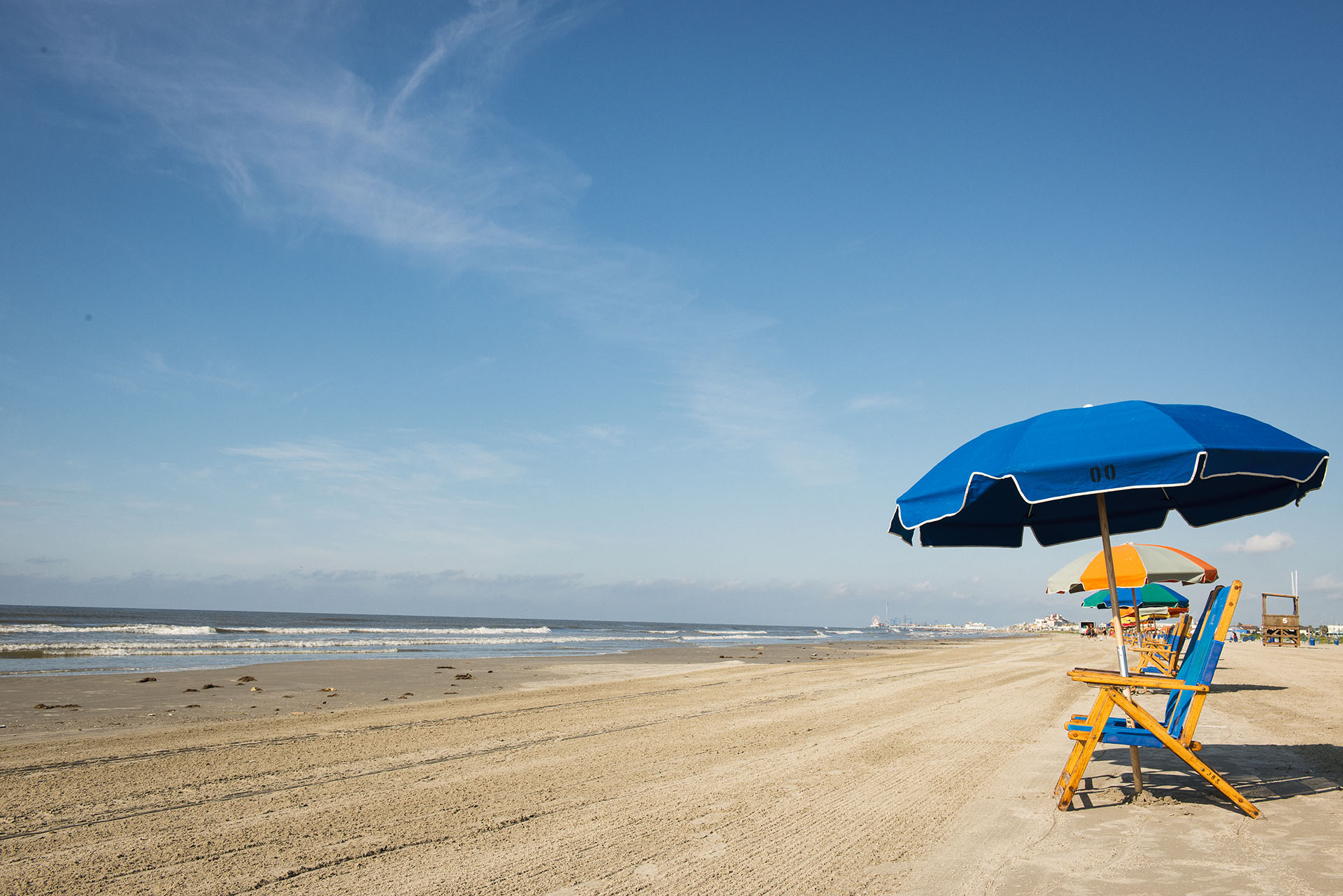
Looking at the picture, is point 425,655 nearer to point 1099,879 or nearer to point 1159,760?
point 1159,760

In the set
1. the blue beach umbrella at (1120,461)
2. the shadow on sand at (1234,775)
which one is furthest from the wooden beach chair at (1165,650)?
the blue beach umbrella at (1120,461)

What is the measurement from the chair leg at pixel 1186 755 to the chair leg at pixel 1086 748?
0.31 feet

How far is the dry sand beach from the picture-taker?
3740 mm

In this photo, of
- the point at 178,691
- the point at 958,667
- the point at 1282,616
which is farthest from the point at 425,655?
the point at 1282,616

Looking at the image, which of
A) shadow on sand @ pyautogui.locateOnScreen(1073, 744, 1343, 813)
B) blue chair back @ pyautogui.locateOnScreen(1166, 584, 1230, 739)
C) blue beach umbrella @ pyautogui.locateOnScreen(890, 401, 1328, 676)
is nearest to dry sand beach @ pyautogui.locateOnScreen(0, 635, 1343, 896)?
shadow on sand @ pyautogui.locateOnScreen(1073, 744, 1343, 813)

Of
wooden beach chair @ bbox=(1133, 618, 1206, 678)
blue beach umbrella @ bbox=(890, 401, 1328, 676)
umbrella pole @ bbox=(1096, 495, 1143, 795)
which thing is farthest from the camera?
wooden beach chair @ bbox=(1133, 618, 1206, 678)

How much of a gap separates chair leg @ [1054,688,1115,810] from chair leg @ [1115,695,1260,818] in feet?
0.31

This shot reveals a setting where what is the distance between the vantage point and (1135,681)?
466 centimetres

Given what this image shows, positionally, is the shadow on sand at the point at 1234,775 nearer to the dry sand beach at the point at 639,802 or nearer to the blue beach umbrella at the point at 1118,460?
the dry sand beach at the point at 639,802

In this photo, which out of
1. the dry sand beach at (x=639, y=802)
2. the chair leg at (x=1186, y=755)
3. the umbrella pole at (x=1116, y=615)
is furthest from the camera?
the umbrella pole at (x=1116, y=615)

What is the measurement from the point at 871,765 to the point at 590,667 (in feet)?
46.4

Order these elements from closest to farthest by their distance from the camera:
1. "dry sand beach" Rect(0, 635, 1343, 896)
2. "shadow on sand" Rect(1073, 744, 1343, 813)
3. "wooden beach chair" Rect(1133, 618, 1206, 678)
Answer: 1. "dry sand beach" Rect(0, 635, 1343, 896)
2. "shadow on sand" Rect(1073, 744, 1343, 813)
3. "wooden beach chair" Rect(1133, 618, 1206, 678)

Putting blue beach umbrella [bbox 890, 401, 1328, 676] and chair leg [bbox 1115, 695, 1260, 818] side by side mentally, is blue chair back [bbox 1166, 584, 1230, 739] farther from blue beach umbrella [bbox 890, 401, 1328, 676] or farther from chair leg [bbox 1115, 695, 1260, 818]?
blue beach umbrella [bbox 890, 401, 1328, 676]

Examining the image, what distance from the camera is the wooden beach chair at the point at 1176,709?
470 cm
